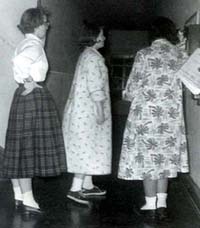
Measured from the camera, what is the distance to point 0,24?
393 cm

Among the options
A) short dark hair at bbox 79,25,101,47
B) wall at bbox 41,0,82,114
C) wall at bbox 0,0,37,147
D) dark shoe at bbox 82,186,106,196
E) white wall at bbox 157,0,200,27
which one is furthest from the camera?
wall at bbox 41,0,82,114

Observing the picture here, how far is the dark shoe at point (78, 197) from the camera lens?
356cm

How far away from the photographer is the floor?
307 centimetres

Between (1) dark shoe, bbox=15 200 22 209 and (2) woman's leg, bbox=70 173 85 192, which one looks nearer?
(1) dark shoe, bbox=15 200 22 209

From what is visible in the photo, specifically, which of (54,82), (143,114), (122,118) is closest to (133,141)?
(143,114)

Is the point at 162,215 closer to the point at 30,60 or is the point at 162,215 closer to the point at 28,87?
the point at 28,87

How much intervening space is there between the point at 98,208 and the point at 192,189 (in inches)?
36.1

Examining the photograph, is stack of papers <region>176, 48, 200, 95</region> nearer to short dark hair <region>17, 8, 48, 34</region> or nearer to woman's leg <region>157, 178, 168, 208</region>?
woman's leg <region>157, 178, 168, 208</region>

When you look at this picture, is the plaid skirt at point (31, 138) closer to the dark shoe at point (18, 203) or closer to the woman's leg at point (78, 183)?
the dark shoe at point (18, 203)

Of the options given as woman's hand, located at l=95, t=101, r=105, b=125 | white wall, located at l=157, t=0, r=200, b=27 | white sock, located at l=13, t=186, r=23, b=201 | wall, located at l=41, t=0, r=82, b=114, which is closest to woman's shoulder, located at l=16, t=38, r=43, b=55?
woman's hand, located at l=95, t=101, r=105, b=125

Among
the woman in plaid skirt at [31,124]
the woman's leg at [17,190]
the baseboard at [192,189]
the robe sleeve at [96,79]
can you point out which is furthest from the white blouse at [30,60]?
the baseboard at [192,189]

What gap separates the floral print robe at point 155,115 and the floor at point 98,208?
0.30 meters

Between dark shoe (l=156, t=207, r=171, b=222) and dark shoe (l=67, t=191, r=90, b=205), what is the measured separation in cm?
56

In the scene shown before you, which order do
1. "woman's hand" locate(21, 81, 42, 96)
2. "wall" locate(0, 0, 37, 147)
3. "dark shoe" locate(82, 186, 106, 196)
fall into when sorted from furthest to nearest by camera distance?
"wall" locate(0, 0, 37, 147) < "dark shoe" locate(82, 186, 106, 196) < "woman's hand" locate(21, 81, 42, 96)
